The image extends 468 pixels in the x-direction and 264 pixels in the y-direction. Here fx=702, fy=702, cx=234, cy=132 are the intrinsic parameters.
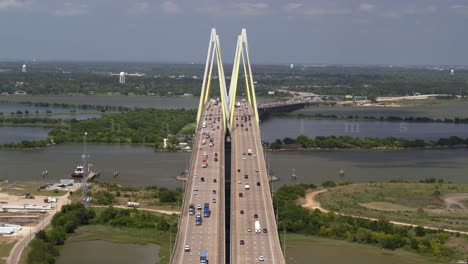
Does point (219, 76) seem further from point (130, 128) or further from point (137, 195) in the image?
point (130, 128)

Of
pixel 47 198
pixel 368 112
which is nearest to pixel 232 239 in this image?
pixel 47 198

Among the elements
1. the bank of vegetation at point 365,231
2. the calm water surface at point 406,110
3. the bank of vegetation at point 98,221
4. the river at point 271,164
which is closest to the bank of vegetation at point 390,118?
the calm water surface at point 406,110

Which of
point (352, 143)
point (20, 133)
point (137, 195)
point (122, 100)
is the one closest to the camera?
point (137, 195)

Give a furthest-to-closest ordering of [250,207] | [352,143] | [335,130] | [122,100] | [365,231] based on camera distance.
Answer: [122,100] → [335,130] → [352,143] → [365,231] → [250,207]

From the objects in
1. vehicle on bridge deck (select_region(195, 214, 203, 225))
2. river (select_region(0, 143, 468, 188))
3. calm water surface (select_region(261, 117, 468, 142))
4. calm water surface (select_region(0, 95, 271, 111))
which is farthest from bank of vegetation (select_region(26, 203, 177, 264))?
calm water surface (select_region(0, 95, 271, 111))

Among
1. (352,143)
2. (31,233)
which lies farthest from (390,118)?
(31,233)

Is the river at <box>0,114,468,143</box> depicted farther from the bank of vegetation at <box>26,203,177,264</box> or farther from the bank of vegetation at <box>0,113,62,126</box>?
the bank of vegetation at <box>26,203,177,264</box>
